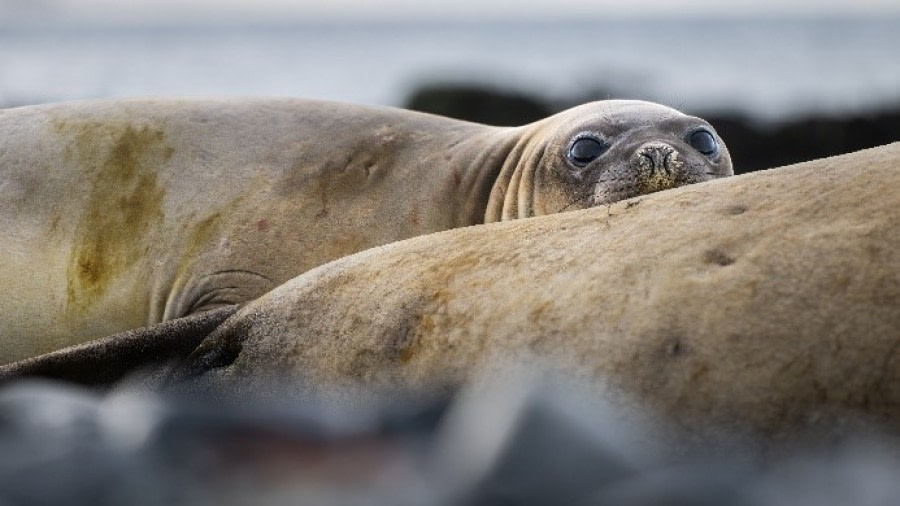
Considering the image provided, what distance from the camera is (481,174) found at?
16.4 feet

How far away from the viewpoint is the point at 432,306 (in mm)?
2811

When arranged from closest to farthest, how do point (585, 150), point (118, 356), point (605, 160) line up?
1. point (118, 356)
2. point (605, 160)
3. point (585, 150)

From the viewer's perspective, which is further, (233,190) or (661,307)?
(233,190)

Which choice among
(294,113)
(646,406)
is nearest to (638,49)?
(294,113)

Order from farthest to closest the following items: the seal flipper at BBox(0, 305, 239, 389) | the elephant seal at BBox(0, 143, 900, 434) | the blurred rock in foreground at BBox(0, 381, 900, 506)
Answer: the seal flipper at BBox(0, 305, 239, 389) < the elephant seal at BBox(0, 143, 900, 434) < the blurred rock in foreground at BBox(0, 381, 900, 506)

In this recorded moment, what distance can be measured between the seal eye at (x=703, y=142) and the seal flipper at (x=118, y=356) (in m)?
1.96

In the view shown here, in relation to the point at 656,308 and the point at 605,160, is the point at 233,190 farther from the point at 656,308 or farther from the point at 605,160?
the point at 656,308

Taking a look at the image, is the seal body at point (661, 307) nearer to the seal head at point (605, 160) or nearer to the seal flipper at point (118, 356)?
the seal flipper at point (118, 356)

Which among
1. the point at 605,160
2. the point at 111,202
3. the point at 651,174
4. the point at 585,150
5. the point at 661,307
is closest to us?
the point at 661,307

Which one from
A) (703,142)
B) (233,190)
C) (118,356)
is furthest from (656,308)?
(233,190)

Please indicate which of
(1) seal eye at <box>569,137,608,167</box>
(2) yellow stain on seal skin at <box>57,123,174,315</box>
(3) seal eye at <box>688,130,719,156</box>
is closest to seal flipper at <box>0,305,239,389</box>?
(2) yellow stain on seal skin at <box>57,123,174,315</box>

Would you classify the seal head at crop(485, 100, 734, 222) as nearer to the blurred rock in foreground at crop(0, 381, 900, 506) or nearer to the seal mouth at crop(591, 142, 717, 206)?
the seal mouth at crop(591, 142, 717, 206)

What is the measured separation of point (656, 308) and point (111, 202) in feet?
9.53

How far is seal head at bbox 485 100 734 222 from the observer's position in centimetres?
433
